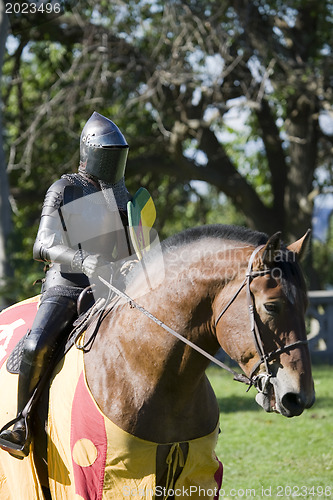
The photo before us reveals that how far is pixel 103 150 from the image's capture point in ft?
12.5

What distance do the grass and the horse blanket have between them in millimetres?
2007

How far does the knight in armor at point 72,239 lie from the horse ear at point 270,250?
2.91ft

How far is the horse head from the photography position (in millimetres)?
2836

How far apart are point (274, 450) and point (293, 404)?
4.12m

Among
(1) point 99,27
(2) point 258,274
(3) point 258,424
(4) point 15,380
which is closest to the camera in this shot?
(2) point 258,274

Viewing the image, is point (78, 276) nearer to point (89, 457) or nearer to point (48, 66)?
point (89, 457)

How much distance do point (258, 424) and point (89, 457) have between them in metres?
4.73

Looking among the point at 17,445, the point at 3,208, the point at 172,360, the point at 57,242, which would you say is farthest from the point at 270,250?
the point at 3,208

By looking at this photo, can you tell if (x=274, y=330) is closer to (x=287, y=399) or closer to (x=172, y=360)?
(x=287, y=399)

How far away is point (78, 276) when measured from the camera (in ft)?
12.7

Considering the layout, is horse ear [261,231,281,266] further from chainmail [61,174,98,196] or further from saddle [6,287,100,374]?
chainmail [61,174,98,196]

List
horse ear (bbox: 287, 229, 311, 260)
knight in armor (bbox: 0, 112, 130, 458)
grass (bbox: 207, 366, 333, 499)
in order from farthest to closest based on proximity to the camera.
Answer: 1. grass (bbox: 207, 366, 333, 499)
2. knight in armor (bbox: 0, 112, 130, 458)
3. horse ear (bbox: 287, 229, 311, 260)

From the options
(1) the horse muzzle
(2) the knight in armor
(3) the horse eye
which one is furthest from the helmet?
(1) the horse muzzle

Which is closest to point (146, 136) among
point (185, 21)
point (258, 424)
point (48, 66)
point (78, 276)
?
point (48, 66)
